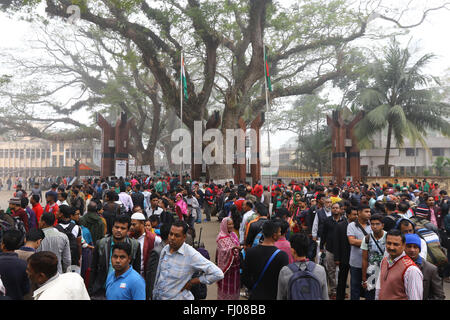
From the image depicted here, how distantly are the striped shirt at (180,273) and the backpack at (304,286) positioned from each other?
0.66 meters

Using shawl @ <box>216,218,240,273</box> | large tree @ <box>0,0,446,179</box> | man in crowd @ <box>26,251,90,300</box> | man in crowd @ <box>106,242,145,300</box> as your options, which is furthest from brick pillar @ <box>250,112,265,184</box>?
man in crowd @ <box>26,251,90,300</box>

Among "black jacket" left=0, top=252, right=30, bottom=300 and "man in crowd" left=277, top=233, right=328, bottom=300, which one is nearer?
"man in crowd" left=277, top=233, right=328, bottom=300

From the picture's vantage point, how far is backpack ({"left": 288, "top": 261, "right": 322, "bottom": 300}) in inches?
109

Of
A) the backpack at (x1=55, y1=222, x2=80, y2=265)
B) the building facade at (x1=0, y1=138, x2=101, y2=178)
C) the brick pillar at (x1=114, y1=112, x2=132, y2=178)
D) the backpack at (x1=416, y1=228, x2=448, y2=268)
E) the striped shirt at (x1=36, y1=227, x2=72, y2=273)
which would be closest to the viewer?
the backpack at (x1=416, y1=228, x2=448, y2=268)

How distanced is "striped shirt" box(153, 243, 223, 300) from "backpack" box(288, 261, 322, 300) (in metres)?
0.66

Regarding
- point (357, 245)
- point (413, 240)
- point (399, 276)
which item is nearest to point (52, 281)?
point (399, 276)

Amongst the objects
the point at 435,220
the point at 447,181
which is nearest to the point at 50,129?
the point at 447,181

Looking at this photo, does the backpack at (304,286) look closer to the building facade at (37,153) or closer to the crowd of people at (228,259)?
the crowd of people at (228,259)

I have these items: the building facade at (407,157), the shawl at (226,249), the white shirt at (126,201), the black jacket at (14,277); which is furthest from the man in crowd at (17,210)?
the building facade at (407,157)

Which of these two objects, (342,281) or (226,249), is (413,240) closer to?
(342,281)

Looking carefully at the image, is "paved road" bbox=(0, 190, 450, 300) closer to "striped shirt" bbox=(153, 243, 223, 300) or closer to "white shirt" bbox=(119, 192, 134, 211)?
"white shirt" bbox=(119, 192, 134, 211)

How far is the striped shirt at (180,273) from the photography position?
323 centimetres

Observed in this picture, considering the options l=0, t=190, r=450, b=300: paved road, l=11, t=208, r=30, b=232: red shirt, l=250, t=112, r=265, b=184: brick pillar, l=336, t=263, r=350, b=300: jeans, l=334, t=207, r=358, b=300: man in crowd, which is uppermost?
l=250, t=112, r=265, b=184: brick pillar

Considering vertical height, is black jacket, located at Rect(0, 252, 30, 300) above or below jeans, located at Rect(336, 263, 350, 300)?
above
